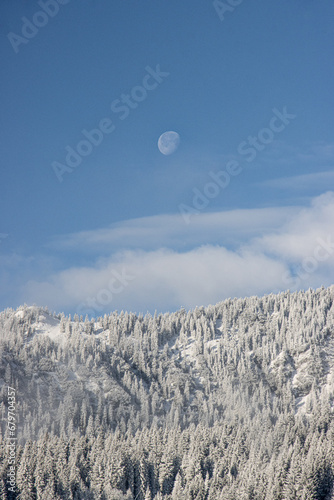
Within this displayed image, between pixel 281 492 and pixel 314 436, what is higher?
pixel 314 436

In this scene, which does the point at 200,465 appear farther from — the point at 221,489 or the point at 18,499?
the point at 18,499

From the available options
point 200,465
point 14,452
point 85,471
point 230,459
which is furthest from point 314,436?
point 14,452

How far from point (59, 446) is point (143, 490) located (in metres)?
29.7

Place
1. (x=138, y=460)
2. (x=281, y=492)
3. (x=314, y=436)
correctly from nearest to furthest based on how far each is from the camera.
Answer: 1. (x=281, y=492)
2. (x=138, y=460)
3. (x=314, y=436)

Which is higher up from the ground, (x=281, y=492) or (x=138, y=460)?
(x=138, y=460)

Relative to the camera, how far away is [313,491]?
128 meters

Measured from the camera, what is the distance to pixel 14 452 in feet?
477

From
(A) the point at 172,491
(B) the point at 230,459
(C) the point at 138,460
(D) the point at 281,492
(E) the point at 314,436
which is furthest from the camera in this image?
(E) the point at 314,436

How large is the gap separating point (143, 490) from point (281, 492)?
40.6 metres

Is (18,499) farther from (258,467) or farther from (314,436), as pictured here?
(314,436)

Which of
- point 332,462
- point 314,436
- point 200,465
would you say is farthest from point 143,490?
point 314,436

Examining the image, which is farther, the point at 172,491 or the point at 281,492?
the point at 172,491

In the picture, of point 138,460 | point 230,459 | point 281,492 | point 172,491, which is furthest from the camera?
point 230,459

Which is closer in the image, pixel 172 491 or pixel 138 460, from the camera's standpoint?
pixel 172 491
